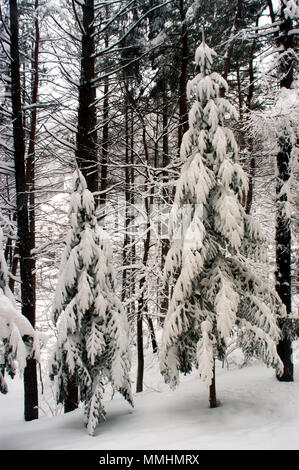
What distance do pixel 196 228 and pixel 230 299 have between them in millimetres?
1666

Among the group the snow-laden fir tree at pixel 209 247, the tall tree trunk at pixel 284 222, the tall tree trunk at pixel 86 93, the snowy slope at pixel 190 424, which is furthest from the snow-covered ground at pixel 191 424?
the tall tree trunk at pixel 86 93

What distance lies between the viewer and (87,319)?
7355mm

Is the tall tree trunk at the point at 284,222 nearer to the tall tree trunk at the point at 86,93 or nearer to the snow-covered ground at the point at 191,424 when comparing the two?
the snow-covered ground at the point at 191,424

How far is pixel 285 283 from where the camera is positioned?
9.28m

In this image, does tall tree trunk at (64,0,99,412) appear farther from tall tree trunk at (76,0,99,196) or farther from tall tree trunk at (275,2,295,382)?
tall tree trunk at (275,2,295,382)

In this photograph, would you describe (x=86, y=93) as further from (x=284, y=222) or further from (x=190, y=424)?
(x=190, y=424)

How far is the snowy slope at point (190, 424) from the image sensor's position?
18.5 feet

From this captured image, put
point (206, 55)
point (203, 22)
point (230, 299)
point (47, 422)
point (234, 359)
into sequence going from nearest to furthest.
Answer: point (230, 299)
point (206, 55)
point (47, 422)
point (203, 22)
point (234, 359)

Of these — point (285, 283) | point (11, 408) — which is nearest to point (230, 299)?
point (285, 283)

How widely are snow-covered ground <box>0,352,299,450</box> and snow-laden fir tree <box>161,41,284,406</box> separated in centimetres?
83

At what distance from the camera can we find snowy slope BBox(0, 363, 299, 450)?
5.63 meters

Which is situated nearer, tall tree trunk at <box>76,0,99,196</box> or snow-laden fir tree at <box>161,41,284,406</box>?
snow-laden fir tree at <box>161,41,284,406</box>

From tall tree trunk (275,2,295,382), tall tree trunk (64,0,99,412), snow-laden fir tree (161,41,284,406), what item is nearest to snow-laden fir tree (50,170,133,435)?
snow-laden fir tree (161,41,284,406)

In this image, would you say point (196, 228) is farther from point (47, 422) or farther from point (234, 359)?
point (234, 359)
